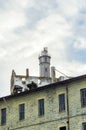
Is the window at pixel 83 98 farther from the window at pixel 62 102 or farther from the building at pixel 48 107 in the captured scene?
the window at pixel 62 102

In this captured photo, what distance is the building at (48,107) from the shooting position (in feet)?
158

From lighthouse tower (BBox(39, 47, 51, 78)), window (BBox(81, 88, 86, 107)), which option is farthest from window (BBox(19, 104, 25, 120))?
lighthouse tower (BBox(39, 47, 51, 78))

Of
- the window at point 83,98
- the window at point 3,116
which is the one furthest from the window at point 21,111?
the window at point 83,98

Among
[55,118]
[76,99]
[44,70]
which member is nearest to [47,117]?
[55,118]

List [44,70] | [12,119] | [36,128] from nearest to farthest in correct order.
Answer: [36,128] → [12,119] → [44,70]

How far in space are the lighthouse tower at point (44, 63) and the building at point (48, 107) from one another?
43798mm

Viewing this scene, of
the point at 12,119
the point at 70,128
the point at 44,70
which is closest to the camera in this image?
the point at 70,128

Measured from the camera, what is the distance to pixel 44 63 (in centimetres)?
10312

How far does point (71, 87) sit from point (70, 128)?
420 cm

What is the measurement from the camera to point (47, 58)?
104 meters

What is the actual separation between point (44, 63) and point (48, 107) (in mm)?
52228

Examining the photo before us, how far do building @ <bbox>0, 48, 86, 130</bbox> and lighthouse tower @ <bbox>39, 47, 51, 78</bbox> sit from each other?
144ft

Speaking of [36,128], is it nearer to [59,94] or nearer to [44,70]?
[59,94]

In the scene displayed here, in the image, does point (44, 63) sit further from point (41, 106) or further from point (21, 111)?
point (41, 106)
